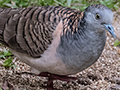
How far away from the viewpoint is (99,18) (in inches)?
116

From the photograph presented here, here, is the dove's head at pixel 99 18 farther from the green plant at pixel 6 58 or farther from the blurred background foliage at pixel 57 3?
the blurred background foliage at pixel 57 3

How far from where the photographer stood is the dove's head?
291 centimetres

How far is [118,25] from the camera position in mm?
5391

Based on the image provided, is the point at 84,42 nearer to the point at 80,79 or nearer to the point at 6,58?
the point at 80,79

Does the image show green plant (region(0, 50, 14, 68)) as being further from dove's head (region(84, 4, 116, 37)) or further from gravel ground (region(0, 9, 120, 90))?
dove's head (region(84, 4, 116, 37))

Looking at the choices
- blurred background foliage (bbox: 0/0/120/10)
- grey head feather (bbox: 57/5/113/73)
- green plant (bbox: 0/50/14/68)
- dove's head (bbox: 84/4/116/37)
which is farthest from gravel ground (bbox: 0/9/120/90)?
blurred background foliage (bbox: 0/0/120/10)

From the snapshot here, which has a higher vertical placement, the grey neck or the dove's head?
the dove's head

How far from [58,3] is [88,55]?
2402 mm

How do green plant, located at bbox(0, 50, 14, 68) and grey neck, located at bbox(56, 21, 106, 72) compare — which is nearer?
grey neck, located at bbox(56, 21, 106, 72)

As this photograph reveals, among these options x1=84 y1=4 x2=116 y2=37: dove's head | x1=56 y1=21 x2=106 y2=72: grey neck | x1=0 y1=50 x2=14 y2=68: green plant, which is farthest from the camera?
x1=0 y1=50 x2=14 y2=68: green plant

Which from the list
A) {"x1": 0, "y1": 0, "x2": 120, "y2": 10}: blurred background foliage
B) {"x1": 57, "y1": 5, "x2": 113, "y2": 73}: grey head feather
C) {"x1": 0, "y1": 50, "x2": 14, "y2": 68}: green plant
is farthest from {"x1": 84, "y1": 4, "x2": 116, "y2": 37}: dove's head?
{"x1": 0, "y1": 0, "x2": 120, "y2": 10}: blurred background foliage

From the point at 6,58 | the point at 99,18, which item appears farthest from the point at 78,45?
the point at 6,58

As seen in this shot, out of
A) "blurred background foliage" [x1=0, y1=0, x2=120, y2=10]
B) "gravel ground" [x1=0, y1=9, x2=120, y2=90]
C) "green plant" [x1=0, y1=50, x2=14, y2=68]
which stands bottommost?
"gravel ground" [x1=0, y1=9, x2=120, y2=90]

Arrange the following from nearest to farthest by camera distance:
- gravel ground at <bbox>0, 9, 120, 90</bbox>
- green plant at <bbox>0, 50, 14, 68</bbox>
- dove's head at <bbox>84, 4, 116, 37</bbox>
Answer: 1. dove's head at <bbox>84, 4, 116, 37</bbox>
2. gravel ground at <bbox>0, 9, 120, 90</bbox>
3. green plant at <bbox>0, 50, 14, 68</bbox>
